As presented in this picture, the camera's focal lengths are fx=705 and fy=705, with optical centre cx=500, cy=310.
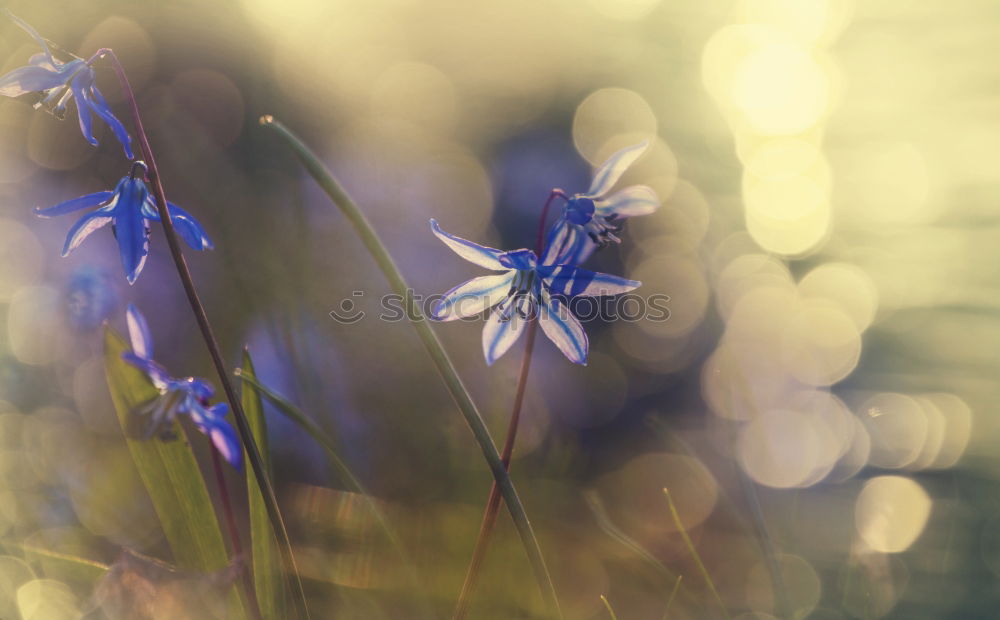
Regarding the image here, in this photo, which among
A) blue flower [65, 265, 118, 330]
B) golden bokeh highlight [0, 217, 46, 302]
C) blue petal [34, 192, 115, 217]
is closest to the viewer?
blue petal [34, 192, 115, 217]

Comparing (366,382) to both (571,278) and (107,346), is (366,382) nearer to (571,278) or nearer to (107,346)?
(107,346)

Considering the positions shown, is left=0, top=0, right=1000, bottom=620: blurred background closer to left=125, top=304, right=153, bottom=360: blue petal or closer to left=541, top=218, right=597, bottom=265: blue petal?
left=125, top=304, right=153, bottom=360: blue petal

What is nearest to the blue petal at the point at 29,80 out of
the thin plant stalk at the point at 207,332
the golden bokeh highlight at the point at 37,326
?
the thin plant stalk at the point at 207,332

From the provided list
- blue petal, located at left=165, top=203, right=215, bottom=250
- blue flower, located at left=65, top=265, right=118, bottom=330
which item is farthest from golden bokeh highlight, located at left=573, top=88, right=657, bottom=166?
blue petal, located at left=165, top=203, right=215, bottom=250

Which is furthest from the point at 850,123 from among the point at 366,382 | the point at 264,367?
the point at 264,367

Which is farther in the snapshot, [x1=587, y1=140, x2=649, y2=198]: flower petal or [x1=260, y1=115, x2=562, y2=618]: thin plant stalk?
[x1=587, y1=140, x2=649, y2=198]: flower petal
